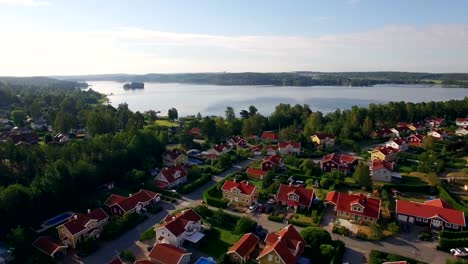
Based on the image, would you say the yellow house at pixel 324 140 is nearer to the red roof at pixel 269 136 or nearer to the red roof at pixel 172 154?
the red roof at pixel 269 136

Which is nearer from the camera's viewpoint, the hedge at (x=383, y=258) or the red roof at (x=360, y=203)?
the hedge at (x=383, y=258)

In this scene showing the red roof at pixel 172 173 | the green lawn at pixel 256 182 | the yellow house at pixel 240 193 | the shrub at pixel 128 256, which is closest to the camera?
the shrub at pixel 128 256

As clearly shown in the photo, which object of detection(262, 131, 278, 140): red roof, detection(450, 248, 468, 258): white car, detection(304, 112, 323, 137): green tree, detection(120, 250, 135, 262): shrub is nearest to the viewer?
detection(120, 250, 135, 262): shrub

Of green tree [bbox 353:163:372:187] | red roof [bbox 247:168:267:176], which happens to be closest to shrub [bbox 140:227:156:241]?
red roof [bbox 247:168:267:176]

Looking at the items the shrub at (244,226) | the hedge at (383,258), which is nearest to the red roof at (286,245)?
the shrub at (244,226)

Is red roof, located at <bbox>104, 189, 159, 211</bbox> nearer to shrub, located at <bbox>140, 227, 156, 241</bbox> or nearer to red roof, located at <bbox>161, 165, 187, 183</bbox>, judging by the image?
shrub, located at <bbox>140, 227, 156, 241</bbox>

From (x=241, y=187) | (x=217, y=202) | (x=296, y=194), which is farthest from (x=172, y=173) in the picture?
(x=296, y=194)

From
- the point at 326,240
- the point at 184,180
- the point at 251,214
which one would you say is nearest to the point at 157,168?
the point at 184,180
